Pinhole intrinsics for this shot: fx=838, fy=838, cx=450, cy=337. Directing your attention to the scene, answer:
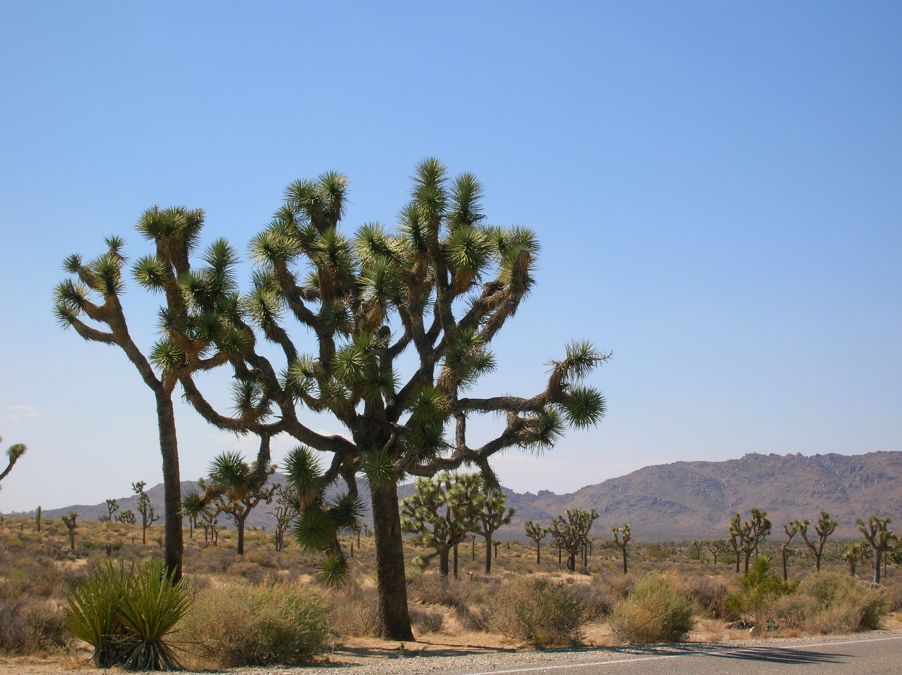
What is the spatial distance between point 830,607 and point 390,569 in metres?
9.38

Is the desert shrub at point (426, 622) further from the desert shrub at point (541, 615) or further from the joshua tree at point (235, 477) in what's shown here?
the joshua tree at point (235, 477)

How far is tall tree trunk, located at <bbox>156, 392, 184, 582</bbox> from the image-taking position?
615 inches

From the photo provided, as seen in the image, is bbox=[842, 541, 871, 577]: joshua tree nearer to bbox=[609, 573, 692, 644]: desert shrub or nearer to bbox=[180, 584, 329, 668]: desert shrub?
bbox=[609, 573, 692, 644]: desert shrub

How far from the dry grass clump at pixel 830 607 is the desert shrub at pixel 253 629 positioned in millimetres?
10301

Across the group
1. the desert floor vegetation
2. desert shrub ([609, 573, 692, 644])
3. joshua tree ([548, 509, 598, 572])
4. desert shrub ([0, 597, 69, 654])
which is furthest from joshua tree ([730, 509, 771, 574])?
desert shrub ([0, 597, 69, 654])

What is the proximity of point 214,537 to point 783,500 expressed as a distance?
13752 cm

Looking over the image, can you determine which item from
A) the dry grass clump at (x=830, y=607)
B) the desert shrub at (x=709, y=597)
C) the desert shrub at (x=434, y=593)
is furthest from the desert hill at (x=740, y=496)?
the dry grass clump at (x=830, y=607)

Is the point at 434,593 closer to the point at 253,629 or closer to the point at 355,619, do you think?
the point at 355,619

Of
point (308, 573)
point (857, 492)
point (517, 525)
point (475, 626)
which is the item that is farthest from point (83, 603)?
point (857, 492)

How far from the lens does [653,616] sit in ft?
47.4

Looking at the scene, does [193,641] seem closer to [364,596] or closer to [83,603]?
[83,603]

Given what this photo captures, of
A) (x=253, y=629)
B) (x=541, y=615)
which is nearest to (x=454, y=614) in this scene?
(x=541, y=615)

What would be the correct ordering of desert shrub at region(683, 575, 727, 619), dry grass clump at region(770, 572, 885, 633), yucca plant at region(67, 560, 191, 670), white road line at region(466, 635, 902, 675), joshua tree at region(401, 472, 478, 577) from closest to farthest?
1. white road line at region(466, 635, 902, 675)
2. yucca plant at region(67, 560, 191, 670)
3. dry grass clump at region(770, 572, 885, 633)
4. desert shrub at region(683, 575, 727, 619)
5. joshua tree at region(401, 472, 478, 577)

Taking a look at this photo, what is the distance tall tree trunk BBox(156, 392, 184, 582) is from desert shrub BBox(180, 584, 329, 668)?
4.56m
